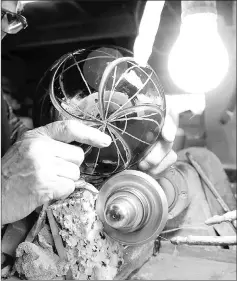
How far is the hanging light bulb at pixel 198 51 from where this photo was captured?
3.10 ft

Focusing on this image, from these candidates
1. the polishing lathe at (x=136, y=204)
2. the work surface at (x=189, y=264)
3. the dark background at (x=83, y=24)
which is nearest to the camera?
the polishing lathe at (x=136, y=204)

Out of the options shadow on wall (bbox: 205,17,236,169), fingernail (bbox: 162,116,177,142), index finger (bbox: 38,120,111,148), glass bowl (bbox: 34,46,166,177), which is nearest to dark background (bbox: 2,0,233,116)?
shadow on wall (bbox: 205,17,236,169)

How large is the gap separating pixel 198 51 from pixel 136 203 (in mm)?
428

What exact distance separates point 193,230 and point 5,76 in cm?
160

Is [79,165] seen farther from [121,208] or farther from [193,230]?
[193,230]

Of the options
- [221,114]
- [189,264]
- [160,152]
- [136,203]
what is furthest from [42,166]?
[221,114]

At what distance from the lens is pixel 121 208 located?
0.80 metres

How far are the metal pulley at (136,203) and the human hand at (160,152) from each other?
174 mm

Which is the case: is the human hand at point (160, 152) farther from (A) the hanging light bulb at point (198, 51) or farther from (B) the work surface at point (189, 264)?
(B) the work surface at point (189, 264)

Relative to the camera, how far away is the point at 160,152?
1.11 m

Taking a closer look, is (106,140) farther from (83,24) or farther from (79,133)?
(83,24)

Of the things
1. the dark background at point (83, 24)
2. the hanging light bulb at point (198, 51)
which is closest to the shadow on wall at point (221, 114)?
the dark background at point (83, 24)

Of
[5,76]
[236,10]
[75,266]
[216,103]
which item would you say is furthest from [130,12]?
[75,266]

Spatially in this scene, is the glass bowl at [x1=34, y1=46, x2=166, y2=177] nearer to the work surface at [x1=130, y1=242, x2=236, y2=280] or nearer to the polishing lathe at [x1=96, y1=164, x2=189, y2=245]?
the polishing lathe at [x1=96, y1=164, x2=189, y2=245]
